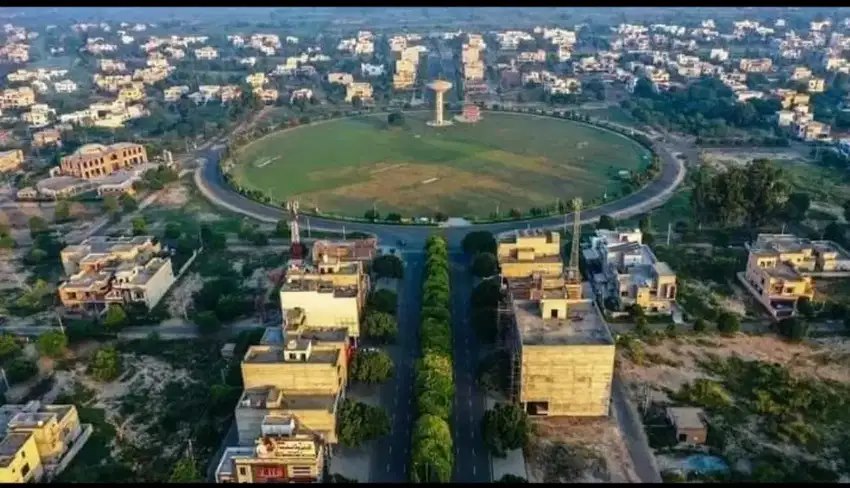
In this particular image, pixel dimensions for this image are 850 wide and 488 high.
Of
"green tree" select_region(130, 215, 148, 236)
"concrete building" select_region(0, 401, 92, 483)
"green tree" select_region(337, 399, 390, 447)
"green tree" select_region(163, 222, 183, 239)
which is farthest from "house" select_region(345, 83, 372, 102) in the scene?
"green tree" select_region(337, 399, 390, 447)

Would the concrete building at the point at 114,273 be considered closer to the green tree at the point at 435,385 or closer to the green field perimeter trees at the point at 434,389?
the green field perimeter trees at the point at 434,389

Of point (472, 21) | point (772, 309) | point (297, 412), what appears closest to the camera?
point (297, 412)

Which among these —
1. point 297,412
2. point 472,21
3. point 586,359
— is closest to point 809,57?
point 472,21

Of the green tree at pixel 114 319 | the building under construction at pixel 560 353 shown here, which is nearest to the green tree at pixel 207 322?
the green tree at pixel 114 319

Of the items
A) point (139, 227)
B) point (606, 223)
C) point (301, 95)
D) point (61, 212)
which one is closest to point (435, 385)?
point (606, 223)

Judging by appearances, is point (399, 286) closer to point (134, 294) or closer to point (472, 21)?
point (134, 294)

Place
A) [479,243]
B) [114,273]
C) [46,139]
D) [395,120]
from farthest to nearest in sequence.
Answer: [395,120] < [46,139] < [479,243] < [114,273]

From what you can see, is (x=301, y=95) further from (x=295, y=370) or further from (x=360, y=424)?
(x=360, y=424)
